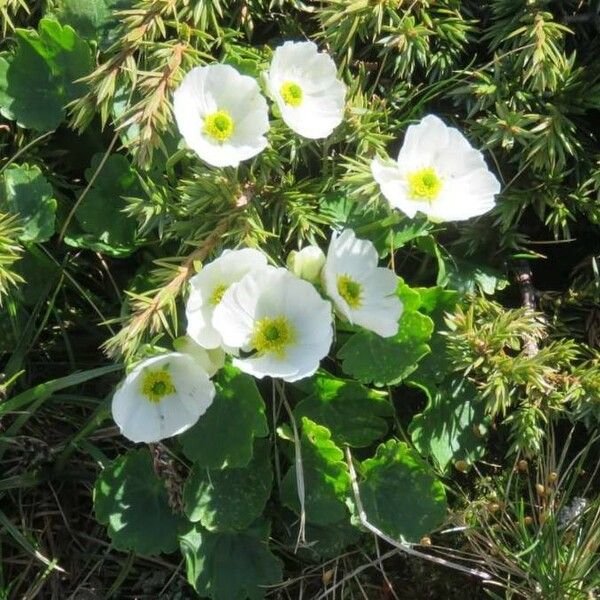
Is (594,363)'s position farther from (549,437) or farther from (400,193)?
(400,193)

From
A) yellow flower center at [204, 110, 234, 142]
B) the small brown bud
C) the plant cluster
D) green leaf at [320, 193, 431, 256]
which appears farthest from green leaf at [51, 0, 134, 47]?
the small brown bud

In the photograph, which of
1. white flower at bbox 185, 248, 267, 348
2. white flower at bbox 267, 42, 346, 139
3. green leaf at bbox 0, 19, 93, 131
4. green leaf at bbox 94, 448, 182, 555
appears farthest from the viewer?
green leaf at bbox 0, 19, 93, 131

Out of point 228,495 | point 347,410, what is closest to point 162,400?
point 228,495

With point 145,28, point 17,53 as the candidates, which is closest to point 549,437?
point 145,28

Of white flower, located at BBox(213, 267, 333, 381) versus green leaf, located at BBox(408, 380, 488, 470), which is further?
green leaf, located at BBox(408, 380, 488, 470)

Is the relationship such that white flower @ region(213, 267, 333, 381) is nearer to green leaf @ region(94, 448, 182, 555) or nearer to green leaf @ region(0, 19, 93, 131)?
green leaf @ region(94, 448, 182, 555)

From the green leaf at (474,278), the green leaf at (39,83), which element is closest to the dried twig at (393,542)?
the green leaf at (474,278)

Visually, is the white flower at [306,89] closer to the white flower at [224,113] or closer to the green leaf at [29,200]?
the white flower at [224,113]
